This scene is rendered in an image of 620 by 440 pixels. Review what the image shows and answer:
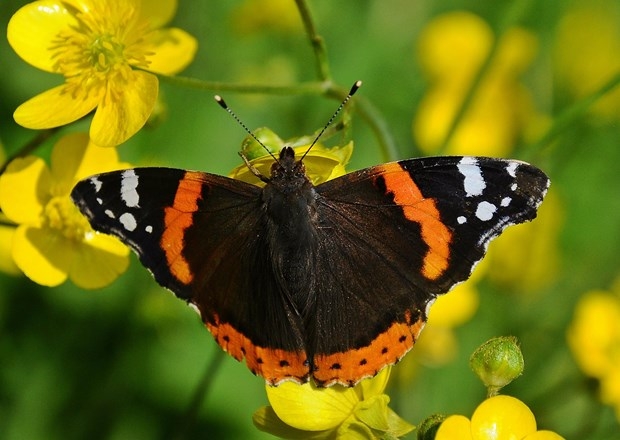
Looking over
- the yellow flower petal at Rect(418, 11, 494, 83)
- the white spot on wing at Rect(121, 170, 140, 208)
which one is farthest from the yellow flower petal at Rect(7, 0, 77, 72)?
the yellow flower petal at Rect(418, 11, 494, 83)

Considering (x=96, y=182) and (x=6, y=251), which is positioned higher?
(x=6, y=251)

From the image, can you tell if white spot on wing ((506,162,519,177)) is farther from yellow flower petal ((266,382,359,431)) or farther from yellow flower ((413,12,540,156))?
yellow flower ((413,12,540,156))

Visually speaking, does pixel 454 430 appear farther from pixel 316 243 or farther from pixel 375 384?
pixel 316 243

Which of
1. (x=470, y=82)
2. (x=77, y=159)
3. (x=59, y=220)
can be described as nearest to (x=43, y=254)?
(x=59, y=220)

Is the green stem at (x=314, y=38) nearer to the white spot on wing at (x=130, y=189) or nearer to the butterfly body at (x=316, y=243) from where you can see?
the butterfly body at (x=316, y=243)

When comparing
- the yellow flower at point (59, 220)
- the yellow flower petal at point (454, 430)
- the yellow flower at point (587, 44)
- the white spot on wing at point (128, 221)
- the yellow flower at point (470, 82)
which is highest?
the yellow flower at point (587, 44)

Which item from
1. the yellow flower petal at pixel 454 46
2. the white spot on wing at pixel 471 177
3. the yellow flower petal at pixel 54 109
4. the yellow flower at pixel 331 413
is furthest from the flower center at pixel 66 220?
the yellow flower petal at pixel 454 46
